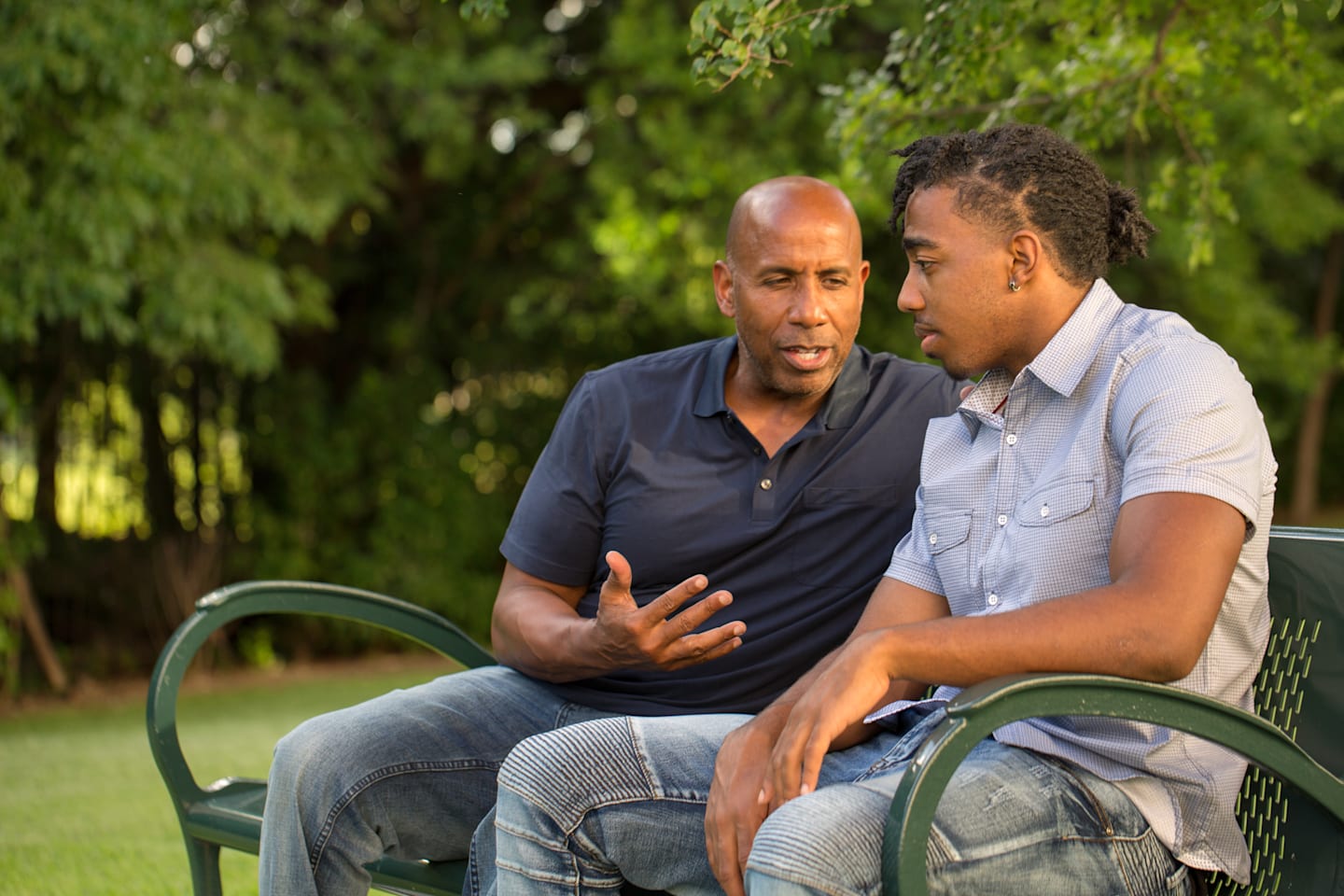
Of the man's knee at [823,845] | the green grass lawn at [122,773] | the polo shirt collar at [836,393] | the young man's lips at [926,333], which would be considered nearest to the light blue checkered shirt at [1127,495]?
the young man's lips at [926,333]

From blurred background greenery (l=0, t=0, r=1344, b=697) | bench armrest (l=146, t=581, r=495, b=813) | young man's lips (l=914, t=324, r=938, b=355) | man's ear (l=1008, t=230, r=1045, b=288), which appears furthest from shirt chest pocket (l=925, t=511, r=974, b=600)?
blurred background greenery (l=0, t=0, r=1344, b=697)

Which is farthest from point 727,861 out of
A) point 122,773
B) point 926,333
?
point 122,773

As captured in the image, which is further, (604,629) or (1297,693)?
(604,629)

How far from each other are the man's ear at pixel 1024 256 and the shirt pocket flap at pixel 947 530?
392 mm

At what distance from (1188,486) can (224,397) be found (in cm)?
906

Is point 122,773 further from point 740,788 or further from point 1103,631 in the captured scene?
point 1103,631

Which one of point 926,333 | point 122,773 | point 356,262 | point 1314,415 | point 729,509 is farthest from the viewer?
point 1314,415

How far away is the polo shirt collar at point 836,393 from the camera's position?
9.64 feet

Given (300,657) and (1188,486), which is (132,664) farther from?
(1188,486)

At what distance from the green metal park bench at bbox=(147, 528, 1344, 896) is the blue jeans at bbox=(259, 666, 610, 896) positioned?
0.25 ft

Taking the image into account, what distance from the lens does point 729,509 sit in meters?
2.86

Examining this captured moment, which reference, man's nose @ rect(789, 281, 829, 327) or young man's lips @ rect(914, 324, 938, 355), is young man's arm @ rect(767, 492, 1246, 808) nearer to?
young man's lips @ rect(914, 324, 938, 355)

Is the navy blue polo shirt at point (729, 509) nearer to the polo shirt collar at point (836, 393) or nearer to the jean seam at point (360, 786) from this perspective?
the polo shirt collar at point (836, 393)

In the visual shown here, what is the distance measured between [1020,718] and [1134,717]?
0.53ft
